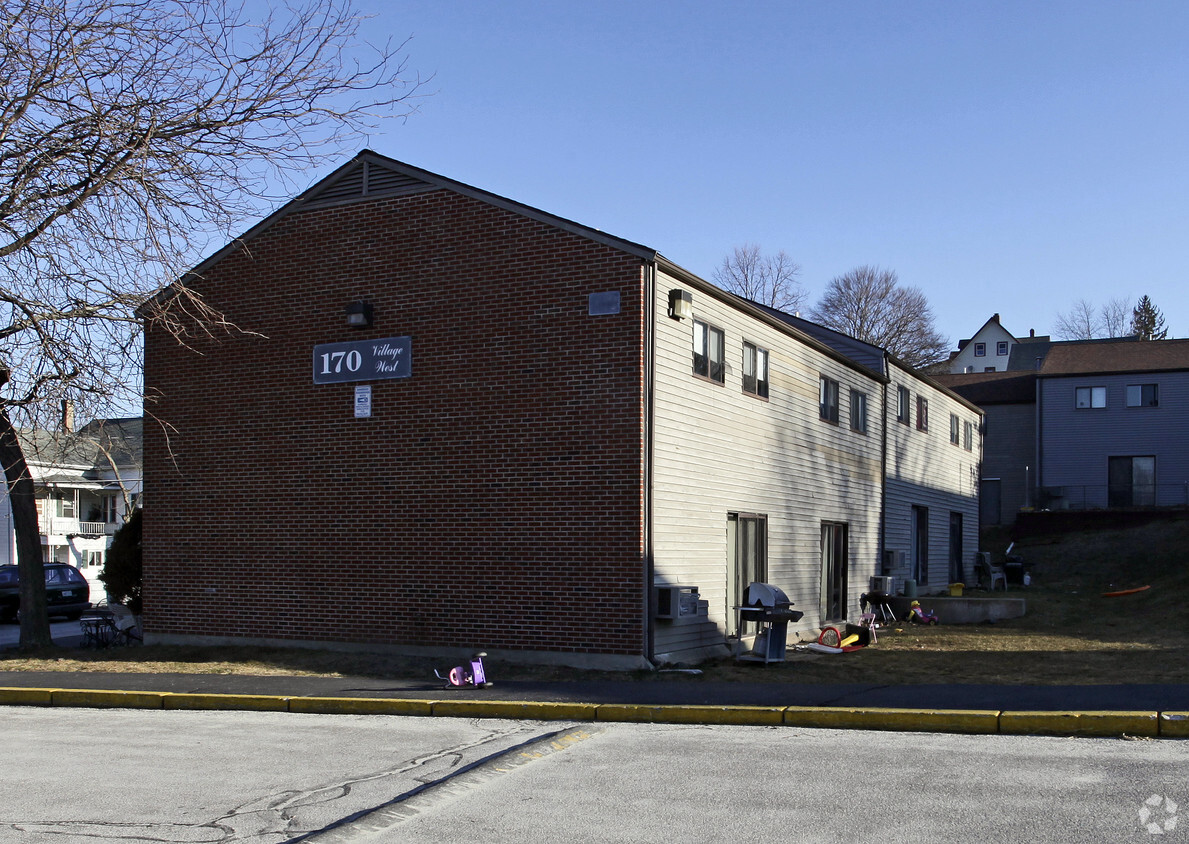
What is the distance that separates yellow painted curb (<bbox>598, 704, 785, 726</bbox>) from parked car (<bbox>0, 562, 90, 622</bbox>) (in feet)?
80.7

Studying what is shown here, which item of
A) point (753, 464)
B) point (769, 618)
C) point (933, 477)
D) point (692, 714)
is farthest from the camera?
point (933, 477)

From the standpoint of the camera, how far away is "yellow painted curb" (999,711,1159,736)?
938 cm

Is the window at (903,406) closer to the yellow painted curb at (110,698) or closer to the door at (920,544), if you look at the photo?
the door at (920,544)

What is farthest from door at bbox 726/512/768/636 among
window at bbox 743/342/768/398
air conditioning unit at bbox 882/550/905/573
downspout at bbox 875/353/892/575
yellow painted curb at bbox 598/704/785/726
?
air conditioning unit at bbox 882/550/905/573

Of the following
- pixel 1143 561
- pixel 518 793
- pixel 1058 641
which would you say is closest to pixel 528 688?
pixel 518 793

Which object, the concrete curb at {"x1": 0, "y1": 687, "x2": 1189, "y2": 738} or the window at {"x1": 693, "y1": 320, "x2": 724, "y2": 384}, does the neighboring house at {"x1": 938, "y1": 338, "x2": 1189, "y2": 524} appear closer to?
the window at {"x1": 693, "y1": 320, "x2": 724, "y2": 384}

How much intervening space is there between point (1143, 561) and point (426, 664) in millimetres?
31187

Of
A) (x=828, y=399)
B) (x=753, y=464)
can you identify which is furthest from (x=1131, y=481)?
(x=753, y=464)

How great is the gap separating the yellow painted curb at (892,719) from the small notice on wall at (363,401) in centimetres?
838

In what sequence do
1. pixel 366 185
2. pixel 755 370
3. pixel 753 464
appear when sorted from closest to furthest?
1. pixel 366 185
2. pixel 753 464
3. pixel 755 370

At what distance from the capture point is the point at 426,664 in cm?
1488

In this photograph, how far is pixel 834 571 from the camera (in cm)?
2225

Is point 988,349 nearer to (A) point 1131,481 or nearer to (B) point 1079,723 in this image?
(A) point 1131,481

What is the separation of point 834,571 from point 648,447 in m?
9.18
